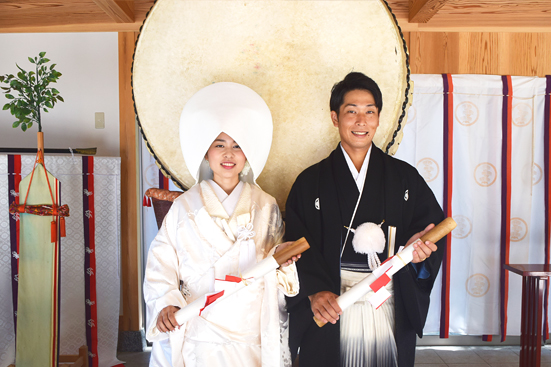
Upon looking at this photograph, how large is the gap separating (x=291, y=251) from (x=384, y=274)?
33 centimetres

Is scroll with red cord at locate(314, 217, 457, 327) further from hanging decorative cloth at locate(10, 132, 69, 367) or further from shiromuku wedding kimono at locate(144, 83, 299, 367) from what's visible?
hanging decorative cloth at locate(10, 132, 69, 367)

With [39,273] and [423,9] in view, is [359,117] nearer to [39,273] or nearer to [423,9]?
[423,9]

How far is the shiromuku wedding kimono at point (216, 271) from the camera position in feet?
4.82

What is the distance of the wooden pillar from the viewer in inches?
119

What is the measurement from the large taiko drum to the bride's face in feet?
0.82

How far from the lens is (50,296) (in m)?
2.17

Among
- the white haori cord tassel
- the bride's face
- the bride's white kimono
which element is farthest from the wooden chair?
the white haori cord tassel

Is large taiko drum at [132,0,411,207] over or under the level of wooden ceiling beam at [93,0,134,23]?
under

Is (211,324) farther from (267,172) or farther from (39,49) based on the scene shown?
(39,49)

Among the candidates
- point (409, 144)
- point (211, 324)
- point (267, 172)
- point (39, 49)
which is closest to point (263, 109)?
point (267, 172)

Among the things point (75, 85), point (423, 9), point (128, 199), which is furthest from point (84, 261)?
point (423, 9)

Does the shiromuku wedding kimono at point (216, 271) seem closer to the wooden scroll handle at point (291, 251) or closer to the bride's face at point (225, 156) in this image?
the bride's face at point (225, 156)

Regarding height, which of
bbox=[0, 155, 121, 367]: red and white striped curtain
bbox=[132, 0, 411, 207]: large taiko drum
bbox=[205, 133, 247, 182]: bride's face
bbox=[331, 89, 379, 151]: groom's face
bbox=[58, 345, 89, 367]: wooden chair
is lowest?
bbox=[58, 345, 89, 367]: wooden chair

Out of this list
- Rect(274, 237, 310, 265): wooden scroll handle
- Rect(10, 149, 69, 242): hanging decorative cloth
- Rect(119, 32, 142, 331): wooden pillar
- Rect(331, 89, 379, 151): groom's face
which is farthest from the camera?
Rect(119, 32, 142, 331): wooden pillar
